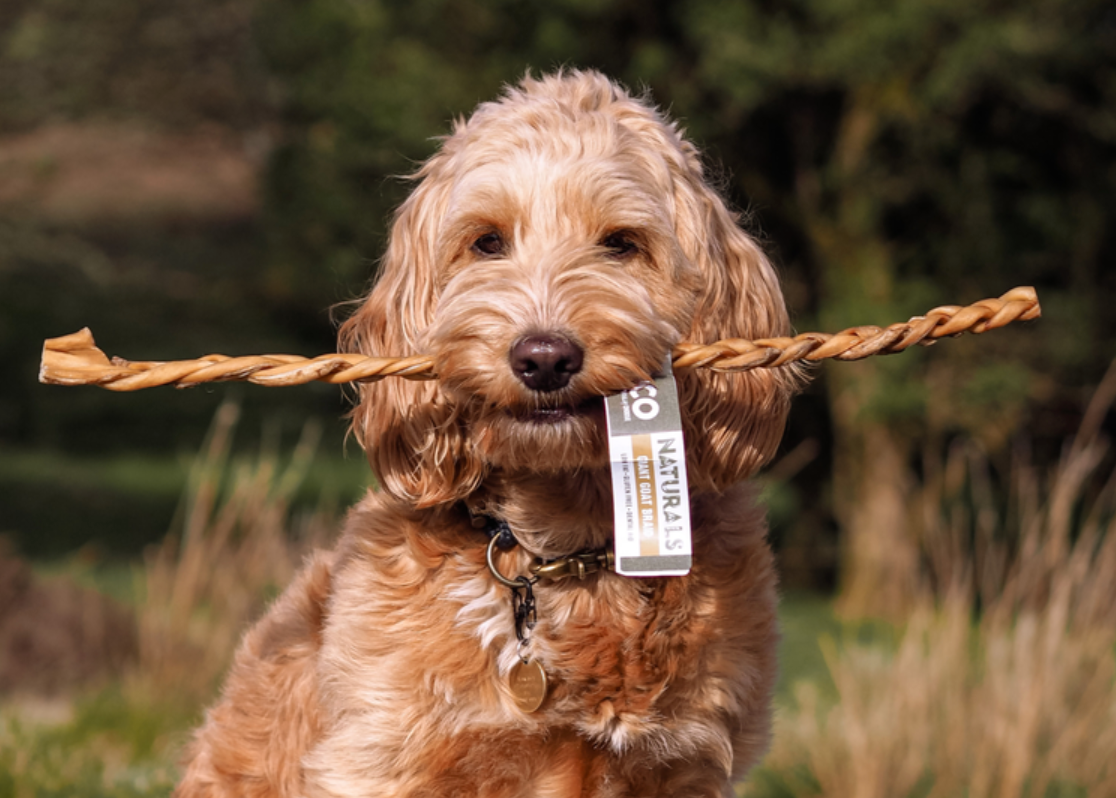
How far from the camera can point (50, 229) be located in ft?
89.8

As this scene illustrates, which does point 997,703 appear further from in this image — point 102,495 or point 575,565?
point 102,495

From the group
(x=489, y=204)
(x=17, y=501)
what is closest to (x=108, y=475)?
(x=17, y=501)

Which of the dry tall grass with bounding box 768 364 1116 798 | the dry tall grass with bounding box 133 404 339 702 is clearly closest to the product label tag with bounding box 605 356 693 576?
the dry tall grass with bounding box 768 364 1116 798

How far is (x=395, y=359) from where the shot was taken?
324 cm

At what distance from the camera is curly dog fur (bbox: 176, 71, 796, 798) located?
3.23m

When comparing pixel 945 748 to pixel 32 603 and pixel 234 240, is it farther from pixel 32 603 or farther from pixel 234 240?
pixel 234 240

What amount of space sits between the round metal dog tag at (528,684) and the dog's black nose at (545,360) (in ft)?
2.45

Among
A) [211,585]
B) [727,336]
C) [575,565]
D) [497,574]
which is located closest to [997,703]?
[727,336]

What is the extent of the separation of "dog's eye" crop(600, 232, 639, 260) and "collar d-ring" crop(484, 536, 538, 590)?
856mm

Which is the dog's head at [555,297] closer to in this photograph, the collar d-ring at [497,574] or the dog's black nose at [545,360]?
the dog's black nose at [545,360]

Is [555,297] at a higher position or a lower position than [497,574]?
higher

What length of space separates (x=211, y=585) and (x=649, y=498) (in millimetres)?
6648

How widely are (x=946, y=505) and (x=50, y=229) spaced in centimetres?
2038

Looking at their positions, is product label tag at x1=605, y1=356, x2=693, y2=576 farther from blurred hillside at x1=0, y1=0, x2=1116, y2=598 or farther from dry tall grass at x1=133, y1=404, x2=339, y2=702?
blurred hillside at x1=0, y1=0, x2=1116, y2=598
